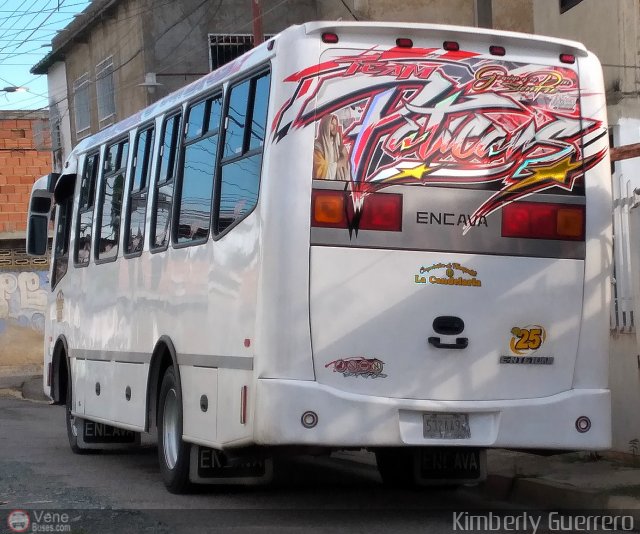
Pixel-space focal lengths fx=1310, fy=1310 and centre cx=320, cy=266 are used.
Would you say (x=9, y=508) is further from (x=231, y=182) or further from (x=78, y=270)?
(x=78, y=270)

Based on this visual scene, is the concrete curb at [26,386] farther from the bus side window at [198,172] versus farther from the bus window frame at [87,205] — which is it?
the bus side window at [198,172]

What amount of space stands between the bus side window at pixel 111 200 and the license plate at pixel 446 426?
485 centimetres

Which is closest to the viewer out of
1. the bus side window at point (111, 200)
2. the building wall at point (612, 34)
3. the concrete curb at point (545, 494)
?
the concrete curb at point (545, 494)

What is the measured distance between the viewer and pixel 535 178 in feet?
29.3

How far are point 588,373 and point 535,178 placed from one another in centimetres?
138

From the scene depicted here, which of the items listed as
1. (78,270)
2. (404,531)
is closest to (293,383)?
(404,531)

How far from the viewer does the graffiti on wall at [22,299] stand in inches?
1438

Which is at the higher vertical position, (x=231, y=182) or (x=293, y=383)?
(x=231, y=182)

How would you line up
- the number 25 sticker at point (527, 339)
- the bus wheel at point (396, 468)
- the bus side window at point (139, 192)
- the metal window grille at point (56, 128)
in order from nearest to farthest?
the number 25 sticker at point (527, 339) < the bus wheel at point (396, 468) < the bus side window at point (139, 192) < the metal window grille at point (56, 128)

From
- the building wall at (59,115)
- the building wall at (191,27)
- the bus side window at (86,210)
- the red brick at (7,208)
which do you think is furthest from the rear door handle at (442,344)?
the red brick at (7,208)

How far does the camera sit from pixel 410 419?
855 centimetres

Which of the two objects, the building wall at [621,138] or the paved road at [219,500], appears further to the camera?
the building wall at [621,138]

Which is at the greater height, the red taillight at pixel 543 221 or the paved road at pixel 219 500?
the red taillight at pixel 543 221

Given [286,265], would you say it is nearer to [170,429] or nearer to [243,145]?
[243,145]
